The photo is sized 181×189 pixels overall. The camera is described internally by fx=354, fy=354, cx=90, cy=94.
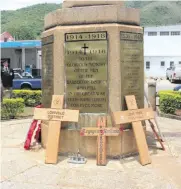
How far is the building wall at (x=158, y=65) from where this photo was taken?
45094 mm

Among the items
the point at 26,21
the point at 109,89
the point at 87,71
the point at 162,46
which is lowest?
the point at 109,89

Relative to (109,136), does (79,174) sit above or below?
below

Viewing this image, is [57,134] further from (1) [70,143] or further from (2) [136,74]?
(2) [136,74]

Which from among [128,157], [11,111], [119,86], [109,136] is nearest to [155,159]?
[128,157]

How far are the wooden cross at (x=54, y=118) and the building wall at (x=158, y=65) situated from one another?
39413mm

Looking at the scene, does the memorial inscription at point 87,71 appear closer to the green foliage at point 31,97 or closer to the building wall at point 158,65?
the green foliage at point 31,97

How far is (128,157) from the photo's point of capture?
21.2 feet

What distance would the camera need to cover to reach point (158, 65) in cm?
4528

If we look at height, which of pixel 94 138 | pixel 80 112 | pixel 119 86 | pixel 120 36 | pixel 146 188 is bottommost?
pixel 146 188

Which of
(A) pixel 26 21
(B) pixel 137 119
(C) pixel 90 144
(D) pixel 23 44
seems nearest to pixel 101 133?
(C) pixel 90 144

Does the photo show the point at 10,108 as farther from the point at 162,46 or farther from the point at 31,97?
the point at 162,46

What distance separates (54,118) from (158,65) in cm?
4023

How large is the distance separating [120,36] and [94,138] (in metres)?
1.88

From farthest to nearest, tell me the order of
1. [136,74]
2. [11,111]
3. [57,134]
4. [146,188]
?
[11,111], [136,74], [57,134], [146,188]
